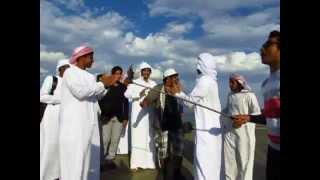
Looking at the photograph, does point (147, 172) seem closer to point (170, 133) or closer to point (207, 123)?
point (170, 133)

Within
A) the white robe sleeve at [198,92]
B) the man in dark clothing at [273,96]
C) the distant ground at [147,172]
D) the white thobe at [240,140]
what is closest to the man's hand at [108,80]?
the white robe sleeve at [198,92]

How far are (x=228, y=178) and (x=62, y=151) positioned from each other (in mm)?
2409

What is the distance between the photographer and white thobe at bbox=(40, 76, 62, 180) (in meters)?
6.97

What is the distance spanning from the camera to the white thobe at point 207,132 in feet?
21.0

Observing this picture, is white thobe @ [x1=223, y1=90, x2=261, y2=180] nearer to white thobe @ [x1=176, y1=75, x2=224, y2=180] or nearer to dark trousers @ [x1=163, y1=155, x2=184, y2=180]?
white thobe @ [x1=176, y1=75, x2=224, y2=180]

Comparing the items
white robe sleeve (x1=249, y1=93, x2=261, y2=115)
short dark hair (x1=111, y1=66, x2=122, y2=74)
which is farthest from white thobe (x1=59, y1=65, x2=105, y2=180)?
short dark hair (x1=111, y1=66, x2=122, y2=74)

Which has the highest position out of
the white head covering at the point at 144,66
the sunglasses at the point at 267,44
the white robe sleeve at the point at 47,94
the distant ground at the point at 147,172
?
the white head covering at the point at 144,66

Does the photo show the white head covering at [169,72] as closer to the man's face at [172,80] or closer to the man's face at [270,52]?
the man's face at [172,80]

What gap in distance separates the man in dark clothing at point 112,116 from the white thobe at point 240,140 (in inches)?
110

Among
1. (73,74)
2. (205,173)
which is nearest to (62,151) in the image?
(73,74)

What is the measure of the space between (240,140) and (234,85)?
0.77 meters

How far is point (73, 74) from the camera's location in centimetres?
568

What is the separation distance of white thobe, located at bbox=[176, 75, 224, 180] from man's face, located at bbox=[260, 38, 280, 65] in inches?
96.6
